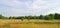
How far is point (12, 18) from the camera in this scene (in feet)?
26.8

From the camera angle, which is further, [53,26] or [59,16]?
[59,16]

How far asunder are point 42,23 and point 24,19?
3.84ft

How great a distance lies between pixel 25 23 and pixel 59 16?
3782 millimetres

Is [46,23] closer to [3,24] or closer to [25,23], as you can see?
[25,23]

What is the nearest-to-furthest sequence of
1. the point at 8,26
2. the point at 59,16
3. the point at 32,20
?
the point at 8,26, the point at 32,20, the point at 59,16

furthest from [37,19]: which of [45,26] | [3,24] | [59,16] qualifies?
[59,16]

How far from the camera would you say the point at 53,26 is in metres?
7.66

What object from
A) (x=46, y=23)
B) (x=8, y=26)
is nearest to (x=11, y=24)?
(x=8, y=26)

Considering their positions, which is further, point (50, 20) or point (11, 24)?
point (50, 20)

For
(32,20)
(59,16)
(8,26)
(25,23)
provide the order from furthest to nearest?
(59,16) < (32,20) < (25,23) < (8,26)

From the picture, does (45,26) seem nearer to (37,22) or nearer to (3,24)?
(37,22)

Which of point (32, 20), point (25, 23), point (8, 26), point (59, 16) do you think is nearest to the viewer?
point (8, 26)

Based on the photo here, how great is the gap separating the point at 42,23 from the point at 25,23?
0.97 m

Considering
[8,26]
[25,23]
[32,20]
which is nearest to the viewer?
[8,26]
